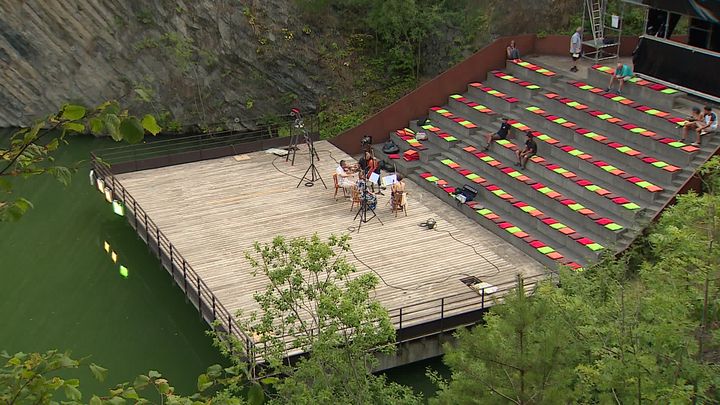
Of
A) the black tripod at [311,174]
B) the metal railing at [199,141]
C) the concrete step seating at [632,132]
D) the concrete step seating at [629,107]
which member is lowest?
the metal railing at [199,141]

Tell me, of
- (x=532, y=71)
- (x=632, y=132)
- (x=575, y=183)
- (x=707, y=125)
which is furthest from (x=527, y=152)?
(x=707, y=125)

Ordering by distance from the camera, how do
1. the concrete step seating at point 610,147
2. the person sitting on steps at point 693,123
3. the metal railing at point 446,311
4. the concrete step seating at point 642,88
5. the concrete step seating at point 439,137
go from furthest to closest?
1. the concrete step seating at point 439,137
2. the concrete step seating at point 642,88
3. the person sitting on steps at point 693,123
4. the concrete step seating at point 610,147
5. the metal railing at point 446,311

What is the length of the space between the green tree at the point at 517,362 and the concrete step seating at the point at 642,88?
13565 mm

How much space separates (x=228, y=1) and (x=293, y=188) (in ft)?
26.4

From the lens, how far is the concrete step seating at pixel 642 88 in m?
22.6

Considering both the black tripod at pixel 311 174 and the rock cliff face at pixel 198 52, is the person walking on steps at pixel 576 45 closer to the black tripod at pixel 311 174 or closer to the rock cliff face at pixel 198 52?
the rock cliff face at pixel 198 52

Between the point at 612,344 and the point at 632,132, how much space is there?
11.5 meters

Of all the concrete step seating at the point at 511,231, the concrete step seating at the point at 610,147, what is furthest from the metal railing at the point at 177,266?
the concrete step seating at the point at 610,147

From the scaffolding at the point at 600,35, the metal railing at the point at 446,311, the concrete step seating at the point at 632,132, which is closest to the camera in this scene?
the metal railing at the point at 446,311

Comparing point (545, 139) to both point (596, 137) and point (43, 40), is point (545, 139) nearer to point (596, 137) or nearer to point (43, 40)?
point (596, 137)

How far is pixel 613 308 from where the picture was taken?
1252cm

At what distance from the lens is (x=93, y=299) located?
824 inches

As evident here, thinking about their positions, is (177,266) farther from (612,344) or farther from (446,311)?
(612,344)

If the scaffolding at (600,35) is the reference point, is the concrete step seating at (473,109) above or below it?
below
